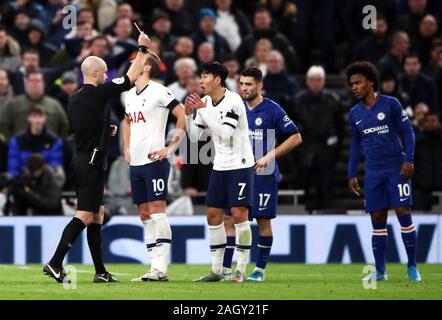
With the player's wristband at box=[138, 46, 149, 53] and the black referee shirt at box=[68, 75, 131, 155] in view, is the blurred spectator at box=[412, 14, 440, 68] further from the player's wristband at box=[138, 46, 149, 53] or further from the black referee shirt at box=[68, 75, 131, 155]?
the black referee shirt at box=[68, 75, 131, 155]

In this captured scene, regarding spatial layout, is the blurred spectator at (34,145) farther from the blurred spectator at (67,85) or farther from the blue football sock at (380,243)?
the blue football sock at (380,243)

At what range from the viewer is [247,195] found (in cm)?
1466

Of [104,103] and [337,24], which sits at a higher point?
[337,24]

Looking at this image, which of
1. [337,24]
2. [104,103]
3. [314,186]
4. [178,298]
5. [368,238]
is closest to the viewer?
[178,298]

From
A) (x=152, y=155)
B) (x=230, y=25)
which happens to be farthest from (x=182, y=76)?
(x=152, y=155)

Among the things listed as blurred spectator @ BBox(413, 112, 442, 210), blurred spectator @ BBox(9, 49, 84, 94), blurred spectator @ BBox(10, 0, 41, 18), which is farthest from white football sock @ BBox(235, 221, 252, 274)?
blurred spectator @ BBox(10, 0, 41, 18)

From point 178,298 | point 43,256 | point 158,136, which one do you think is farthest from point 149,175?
point 43,256

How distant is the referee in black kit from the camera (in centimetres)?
1398

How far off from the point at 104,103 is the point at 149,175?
1054 millimetres

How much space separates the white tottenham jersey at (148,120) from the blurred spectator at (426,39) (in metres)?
10.3

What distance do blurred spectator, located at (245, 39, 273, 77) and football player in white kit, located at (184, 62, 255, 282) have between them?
769 centimetres

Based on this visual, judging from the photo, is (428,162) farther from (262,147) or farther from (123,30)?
(262,147)

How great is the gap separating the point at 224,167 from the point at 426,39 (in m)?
10.3
